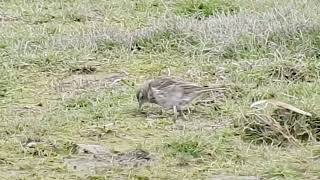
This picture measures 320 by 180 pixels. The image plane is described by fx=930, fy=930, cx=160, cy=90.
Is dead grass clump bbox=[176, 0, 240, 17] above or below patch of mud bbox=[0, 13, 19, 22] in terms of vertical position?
above

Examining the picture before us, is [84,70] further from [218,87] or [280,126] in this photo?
[280,126]

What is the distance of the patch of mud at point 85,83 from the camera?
21.0ft

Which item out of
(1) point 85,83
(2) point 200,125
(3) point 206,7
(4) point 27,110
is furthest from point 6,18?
(2) point 200,125

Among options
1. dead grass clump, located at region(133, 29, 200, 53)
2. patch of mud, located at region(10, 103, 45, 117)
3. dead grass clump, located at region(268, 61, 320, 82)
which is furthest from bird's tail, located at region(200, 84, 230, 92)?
dead grass clump, located at region(133, 29, 200, 53)

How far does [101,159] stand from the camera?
4.83m

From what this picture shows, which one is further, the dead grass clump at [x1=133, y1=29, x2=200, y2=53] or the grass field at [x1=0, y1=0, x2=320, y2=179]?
the dead grass clump at [x1=133, y1=29, x2=200, y2=53]

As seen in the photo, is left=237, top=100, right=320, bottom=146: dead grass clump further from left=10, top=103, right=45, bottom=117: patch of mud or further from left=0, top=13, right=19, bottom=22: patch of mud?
left=0, top=13, right=19, bottom=22: patch of mud

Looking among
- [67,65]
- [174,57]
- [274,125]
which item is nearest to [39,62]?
[67,65]

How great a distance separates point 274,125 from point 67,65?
8.05 ft

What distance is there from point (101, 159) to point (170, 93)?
853 millimetres

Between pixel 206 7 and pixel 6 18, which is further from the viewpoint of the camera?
pixel 206 7

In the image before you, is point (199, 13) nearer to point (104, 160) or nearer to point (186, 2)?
point (186, 2)

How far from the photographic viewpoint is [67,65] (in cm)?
713

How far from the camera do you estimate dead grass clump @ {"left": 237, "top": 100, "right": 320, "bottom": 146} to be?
16.7ft
